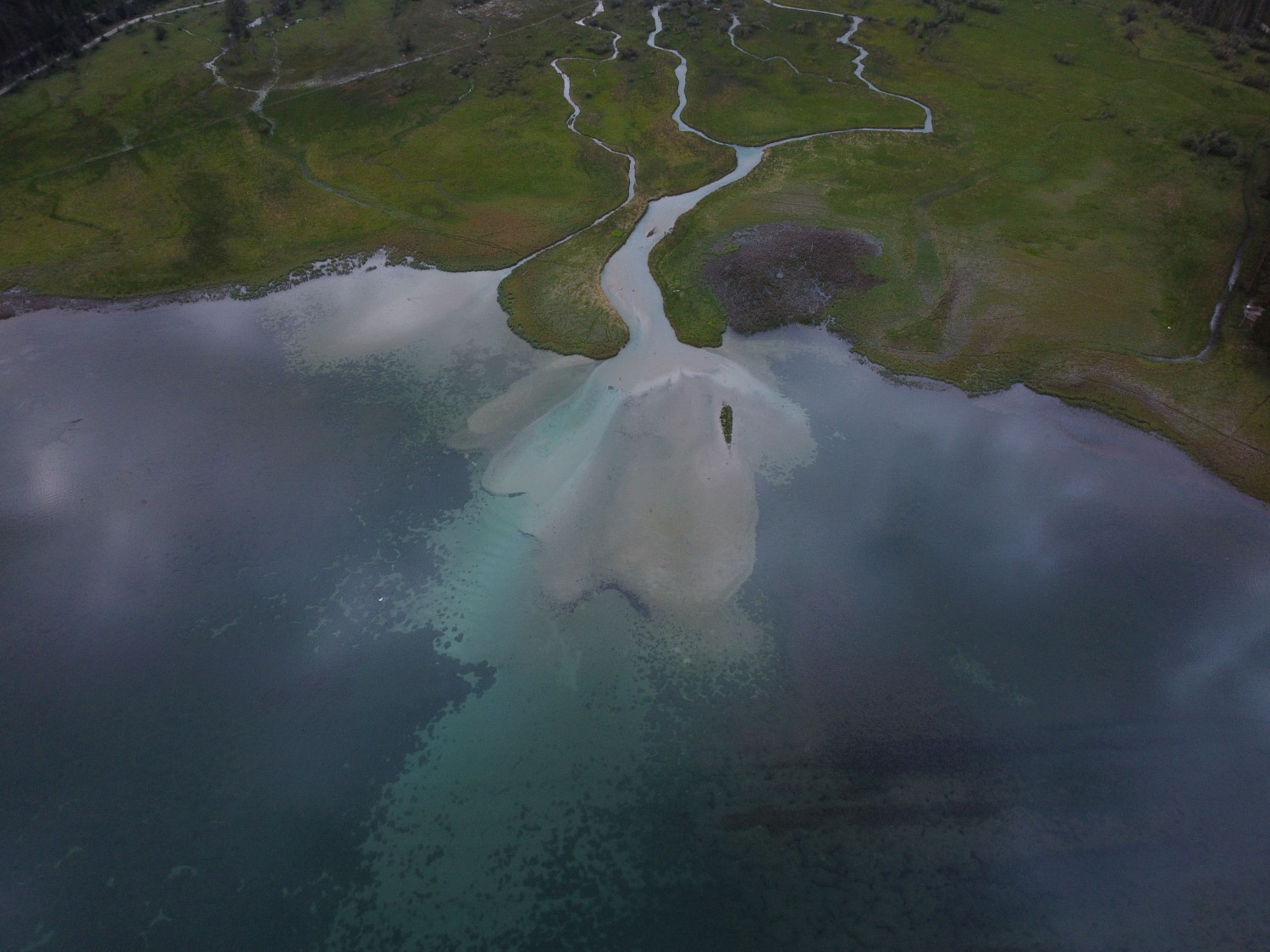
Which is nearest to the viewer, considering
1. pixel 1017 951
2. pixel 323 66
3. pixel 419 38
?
pixel 1017 951

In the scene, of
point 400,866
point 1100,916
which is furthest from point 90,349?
point 1100,916

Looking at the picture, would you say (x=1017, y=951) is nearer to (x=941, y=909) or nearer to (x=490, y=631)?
(x=941, y=909)

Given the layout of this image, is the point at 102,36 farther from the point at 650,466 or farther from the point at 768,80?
the point at 650,466

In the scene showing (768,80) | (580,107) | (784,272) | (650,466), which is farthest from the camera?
(768,80)

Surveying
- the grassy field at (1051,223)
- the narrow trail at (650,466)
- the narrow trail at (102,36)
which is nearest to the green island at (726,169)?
the grassy field at (1051,223)

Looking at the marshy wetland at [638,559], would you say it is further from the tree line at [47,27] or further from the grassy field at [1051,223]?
the tree line at [47,27]

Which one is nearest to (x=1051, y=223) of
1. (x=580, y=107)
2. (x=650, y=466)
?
(x=650, y=466)

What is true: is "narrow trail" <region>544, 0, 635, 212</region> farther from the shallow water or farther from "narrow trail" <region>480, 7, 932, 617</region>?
the shallow water
